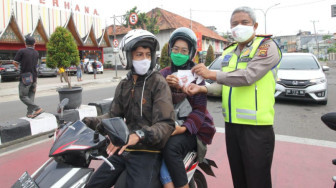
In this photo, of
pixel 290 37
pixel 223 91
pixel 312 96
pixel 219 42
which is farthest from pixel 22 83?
pixel 290 37

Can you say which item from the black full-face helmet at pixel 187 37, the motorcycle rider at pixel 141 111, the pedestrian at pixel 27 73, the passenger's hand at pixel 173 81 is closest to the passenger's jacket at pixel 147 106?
the motorcycle rider at pixel 141 111

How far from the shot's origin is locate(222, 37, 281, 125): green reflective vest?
6.06 ft

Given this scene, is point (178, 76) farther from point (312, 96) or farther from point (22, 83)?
point (312, 96)

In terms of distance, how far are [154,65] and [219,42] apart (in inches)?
1887

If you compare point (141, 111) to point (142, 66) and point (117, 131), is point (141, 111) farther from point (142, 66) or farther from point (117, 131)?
point (117, 131)

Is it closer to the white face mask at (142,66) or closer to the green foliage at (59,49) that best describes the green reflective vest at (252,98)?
the white face mask at (142,66)

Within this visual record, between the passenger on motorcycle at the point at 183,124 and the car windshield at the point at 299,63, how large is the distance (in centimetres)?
671

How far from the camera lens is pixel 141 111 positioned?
5.98 feet

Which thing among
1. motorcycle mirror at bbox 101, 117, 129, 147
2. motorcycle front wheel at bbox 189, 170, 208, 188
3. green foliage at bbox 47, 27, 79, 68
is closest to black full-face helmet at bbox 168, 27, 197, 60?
motorcycle mirror at bbox 101, 117, 129, 147

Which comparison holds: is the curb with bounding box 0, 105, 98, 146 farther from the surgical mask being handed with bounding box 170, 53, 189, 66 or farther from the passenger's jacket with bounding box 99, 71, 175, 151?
the surgical mask being handed with bounding box 170, 53, 189, 66

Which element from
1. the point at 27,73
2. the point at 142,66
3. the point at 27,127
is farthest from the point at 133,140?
the point at 27,73

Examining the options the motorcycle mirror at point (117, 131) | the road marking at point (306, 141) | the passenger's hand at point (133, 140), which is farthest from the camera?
the road marking at point (306, 141)

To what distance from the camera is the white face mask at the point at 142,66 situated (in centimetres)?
184

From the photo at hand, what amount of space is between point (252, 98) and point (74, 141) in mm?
1222
